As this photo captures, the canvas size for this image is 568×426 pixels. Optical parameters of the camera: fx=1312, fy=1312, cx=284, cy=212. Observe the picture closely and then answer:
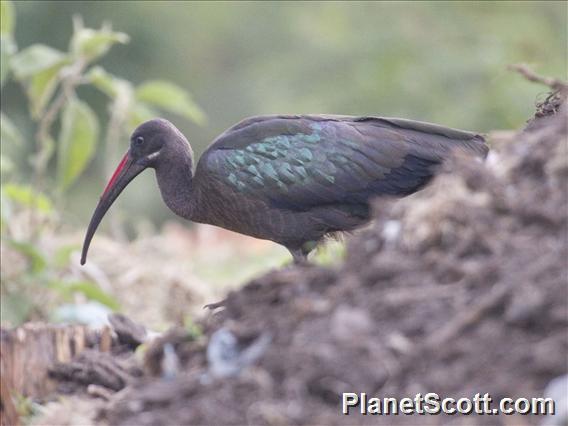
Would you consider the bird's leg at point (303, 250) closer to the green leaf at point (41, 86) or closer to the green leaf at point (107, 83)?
the green leaf at point (107, 83)

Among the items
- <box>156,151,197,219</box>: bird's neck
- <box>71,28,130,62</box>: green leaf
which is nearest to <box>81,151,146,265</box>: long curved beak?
<box>156,151,197,219</box>: bird's neck

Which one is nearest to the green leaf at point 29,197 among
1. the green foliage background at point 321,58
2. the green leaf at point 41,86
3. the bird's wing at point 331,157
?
the green leaf at point 41,86

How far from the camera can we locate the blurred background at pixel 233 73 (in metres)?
10.5

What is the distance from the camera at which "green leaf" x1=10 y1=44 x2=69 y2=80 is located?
929 cm

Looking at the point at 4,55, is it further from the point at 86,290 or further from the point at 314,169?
the point at 314,169

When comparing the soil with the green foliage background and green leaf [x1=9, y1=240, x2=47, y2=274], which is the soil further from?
the green foliage background

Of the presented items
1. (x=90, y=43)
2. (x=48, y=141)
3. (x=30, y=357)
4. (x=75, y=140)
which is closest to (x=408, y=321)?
(x=30, y=357)

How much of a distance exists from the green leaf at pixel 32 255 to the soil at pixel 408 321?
4.46 m

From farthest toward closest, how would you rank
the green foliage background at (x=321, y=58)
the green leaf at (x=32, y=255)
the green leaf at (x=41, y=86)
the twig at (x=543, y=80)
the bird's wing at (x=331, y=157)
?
the green foliage background at (x=321, y=58), the green leaf at (x=41, y=86), the green leaf at (x=32, y=255), the bird's wing at (x=331, y=157), the twig at (x=543, y=80)

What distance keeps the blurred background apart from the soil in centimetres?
399

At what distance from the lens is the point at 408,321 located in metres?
4.25

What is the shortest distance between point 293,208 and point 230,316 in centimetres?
371

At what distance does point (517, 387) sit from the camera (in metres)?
4.00

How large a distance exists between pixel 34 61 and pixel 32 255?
1.39 metres
